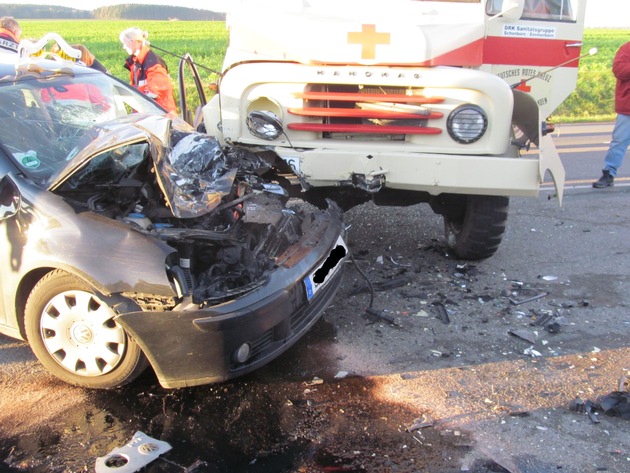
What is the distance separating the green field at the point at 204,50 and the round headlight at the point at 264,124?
6.11 meters

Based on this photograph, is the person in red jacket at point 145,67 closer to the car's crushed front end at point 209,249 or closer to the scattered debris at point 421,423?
the car's crushed front end at point 209,249

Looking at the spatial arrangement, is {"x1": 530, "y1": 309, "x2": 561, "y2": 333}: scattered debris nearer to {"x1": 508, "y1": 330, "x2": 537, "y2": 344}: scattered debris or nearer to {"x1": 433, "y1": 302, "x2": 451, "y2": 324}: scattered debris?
{"x1": 508, "y1": 330, "x2": 537, "y2": 344}: scattered debris

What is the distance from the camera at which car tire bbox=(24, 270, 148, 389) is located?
308cm

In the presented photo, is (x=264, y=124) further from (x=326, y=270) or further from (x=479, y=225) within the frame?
(x=479, y=225)

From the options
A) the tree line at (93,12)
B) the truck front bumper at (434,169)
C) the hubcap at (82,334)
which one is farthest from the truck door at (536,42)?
the tree line at (93,12)

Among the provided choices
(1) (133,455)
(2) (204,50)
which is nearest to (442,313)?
(1) (133,455)

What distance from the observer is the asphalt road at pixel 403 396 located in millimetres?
2734

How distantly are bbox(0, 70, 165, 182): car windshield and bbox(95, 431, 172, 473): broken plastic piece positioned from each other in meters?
1.58

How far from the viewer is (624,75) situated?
715 cm

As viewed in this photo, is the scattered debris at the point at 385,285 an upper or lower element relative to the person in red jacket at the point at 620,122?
lower

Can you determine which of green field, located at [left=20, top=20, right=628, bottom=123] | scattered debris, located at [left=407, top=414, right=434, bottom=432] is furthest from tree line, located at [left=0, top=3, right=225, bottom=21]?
scattered debris, located at [left=407, top=414, right=434, bottom=432]

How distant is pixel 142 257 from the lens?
9.53 feet

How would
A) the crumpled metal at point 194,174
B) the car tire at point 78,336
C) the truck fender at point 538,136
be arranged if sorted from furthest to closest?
the truck fender at point 538,136 < the crumpled metal at point 194,174 < the car tire at point 78,336

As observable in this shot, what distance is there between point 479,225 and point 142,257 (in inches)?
110
